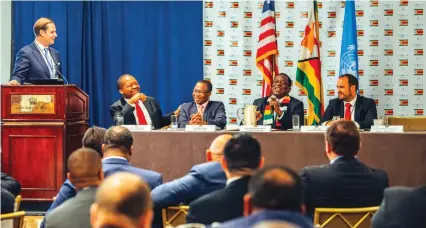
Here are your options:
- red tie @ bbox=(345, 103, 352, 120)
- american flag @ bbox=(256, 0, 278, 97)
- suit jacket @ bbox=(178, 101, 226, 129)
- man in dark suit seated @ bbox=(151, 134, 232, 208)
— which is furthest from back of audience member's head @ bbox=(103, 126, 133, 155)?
american flag @ bbox=(256, 0, 278, 97)

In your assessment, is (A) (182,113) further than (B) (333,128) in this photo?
Yes

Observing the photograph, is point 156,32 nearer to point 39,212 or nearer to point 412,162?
point 39,212

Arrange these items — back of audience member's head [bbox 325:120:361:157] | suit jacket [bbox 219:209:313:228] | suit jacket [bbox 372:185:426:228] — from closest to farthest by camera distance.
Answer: suit jacket [bbox 219:209:313:228]
suit jacket [bbox 372:185:426:228]
back of audience member's head [bbox 325:120:361:157]

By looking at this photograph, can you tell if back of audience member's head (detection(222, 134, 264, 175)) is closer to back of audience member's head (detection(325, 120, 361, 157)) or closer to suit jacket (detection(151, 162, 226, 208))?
suit jacket (detection(151, 162, 226, 208))

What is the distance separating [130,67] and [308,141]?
120 inches

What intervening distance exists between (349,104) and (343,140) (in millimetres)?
2766

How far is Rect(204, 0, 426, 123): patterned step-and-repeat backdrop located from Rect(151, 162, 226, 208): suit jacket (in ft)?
13.4

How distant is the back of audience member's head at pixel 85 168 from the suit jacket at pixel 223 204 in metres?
0.43

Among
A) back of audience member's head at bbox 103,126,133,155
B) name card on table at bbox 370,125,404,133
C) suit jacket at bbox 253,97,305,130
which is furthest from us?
suit jacket at bbox 253,97,305,130

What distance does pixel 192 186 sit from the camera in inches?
112

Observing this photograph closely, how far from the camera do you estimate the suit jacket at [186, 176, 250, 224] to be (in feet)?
7.72

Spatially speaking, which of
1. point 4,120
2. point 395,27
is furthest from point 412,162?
point 4,120

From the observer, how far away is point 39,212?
16.3ft

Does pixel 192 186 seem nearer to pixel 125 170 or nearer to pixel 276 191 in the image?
pixel 125 170
